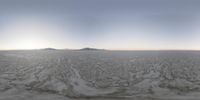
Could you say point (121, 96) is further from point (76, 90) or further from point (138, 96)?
point (76, 90)

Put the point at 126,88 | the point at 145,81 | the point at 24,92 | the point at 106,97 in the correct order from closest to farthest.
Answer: the point at 106,97 → the point at 24,92 → the point at 126,88 → the point at 145,81

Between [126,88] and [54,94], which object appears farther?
[126,88]

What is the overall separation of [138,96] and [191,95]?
112 inches

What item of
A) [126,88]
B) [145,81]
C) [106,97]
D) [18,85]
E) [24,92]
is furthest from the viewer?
[145,81]

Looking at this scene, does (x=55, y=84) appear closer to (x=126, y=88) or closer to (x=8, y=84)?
(x=8, y=84)

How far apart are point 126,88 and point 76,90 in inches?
119

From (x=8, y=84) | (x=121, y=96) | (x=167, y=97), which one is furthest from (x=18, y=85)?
(x=167, y=97)

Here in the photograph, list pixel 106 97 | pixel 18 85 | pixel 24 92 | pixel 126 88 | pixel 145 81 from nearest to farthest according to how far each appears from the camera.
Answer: pixel 106 97 < pixel 24 92 < pixel 126 88 < pixel 18 85 < pixel 145 81

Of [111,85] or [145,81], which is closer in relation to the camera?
[111,85]

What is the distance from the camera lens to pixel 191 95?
16.6 m

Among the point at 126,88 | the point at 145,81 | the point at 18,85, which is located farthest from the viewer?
the point at 145,81

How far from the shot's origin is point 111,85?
2050 centimetres

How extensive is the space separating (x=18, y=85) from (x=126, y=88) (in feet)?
22.5

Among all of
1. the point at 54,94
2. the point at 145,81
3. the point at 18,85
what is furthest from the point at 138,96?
the point at 18,85
